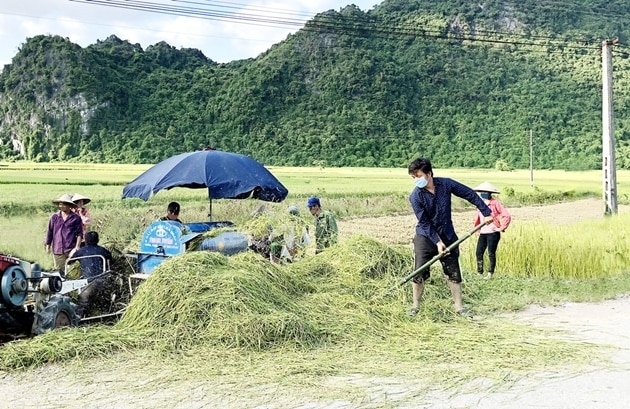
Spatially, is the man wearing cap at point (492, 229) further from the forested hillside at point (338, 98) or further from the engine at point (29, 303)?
the forested hillside at point (338, 98)

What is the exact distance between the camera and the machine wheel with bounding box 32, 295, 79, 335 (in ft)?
19.0

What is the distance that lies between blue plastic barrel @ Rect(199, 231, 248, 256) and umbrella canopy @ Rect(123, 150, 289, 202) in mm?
755

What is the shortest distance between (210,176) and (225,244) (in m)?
1.06

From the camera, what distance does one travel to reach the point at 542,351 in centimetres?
536

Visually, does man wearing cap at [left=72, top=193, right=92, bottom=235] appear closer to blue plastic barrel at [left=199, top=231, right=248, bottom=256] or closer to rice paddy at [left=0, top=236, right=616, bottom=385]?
blue plastic barrel at [left=199, top=231, right=248, bottom=256]

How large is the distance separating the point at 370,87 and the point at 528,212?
4625 centimetres

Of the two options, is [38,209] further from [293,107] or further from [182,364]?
[293,107]

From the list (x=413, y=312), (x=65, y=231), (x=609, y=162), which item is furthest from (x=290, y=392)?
(x=609, y=162)

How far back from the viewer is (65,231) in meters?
8.41

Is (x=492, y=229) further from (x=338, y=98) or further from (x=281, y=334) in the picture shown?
(x=338, y=98)

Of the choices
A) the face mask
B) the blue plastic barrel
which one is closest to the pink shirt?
the face mask

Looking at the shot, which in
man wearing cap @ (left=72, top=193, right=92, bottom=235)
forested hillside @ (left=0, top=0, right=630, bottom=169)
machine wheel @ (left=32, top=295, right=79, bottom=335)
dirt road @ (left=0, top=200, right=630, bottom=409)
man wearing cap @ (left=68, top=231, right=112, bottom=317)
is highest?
forested hillside @ (left=0, top=0, right=630, bottom=169)

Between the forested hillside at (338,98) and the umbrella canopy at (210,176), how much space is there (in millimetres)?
43135

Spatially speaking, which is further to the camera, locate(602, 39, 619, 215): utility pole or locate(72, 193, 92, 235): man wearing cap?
locate(602, 39, 619, 215): utility pole
